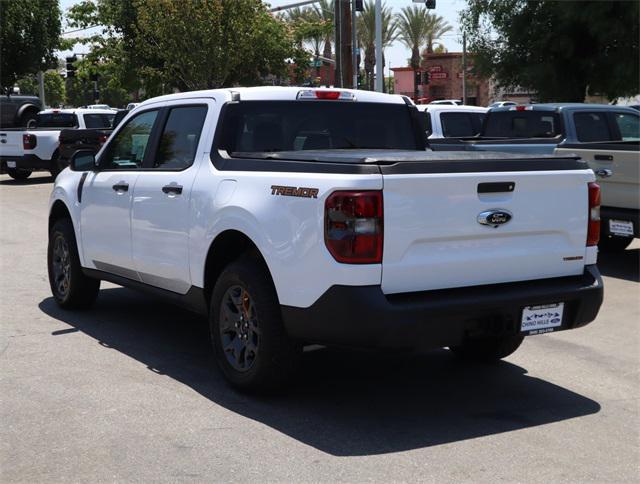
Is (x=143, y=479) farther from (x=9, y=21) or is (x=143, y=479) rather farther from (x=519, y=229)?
(x=9, y=21)

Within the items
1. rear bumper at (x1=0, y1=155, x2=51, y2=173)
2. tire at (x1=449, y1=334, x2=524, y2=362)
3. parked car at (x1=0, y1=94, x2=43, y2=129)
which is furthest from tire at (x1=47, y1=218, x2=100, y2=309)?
parked car at (x1=0, y1=94, x2=43, y2=129)

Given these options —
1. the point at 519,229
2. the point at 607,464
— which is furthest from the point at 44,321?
the point at 607,464

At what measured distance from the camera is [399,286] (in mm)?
5051

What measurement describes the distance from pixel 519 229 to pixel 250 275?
1591 mm

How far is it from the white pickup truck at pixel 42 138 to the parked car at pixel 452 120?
10.9 metres

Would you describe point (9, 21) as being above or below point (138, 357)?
above

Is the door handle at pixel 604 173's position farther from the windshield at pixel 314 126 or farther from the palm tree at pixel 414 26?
the palm tree at pixel 414 26

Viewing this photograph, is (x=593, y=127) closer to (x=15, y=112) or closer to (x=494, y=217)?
(x=494, y=217)

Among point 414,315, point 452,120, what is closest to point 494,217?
point 414,315

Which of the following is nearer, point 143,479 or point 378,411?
point 143,479

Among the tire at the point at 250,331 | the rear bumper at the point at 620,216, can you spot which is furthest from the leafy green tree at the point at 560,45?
the tire at the point at 250,331

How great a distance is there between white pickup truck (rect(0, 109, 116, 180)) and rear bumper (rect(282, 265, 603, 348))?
1915 centimetres

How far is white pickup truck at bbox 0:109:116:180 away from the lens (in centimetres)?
2366

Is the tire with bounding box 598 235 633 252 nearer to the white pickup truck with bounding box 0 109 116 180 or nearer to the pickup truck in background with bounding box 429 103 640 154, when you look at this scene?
the pickup truck in background with bounding box 429 103 640 154
